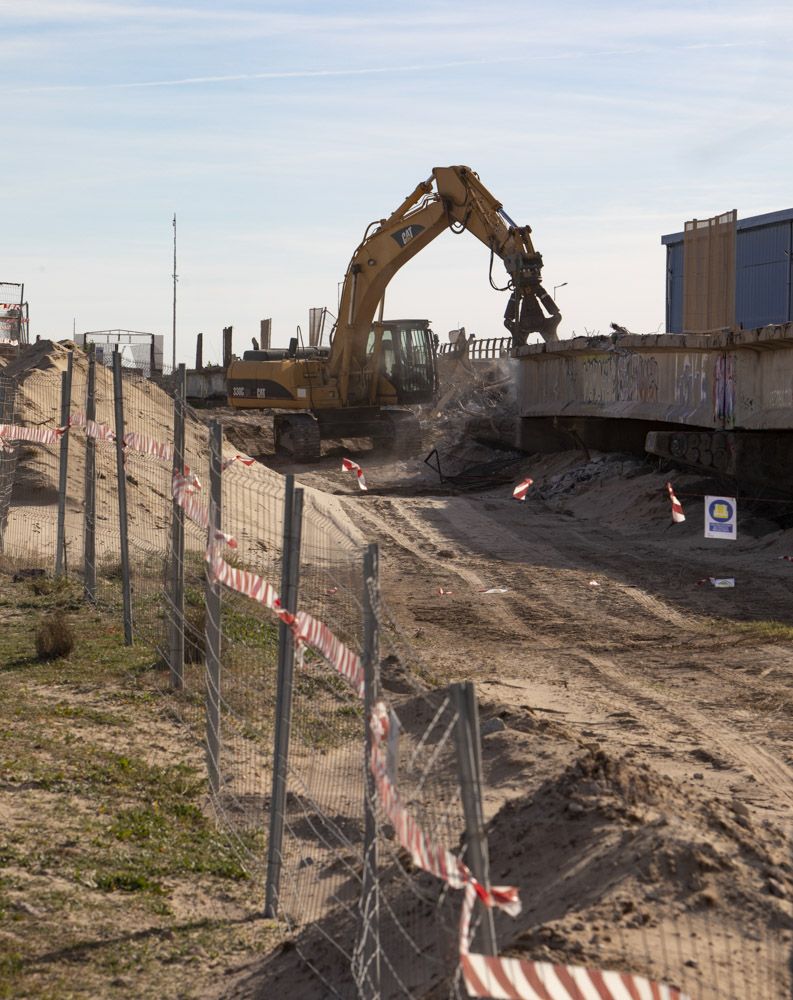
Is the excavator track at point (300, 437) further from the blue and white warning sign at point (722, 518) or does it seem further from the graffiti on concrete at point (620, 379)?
the blue and white warning sign at point (722, 518)

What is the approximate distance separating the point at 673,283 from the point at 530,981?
4022cm

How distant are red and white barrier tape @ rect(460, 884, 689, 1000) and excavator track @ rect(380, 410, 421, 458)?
2933 cm

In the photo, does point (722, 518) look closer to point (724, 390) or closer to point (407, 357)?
point (724, 390)

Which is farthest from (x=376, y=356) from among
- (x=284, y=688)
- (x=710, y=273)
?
(x=284, y=688)

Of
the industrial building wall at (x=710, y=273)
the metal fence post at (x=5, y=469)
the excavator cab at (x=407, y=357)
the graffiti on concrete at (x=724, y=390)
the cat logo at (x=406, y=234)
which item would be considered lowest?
the metal fence post at (x=5, y=469)

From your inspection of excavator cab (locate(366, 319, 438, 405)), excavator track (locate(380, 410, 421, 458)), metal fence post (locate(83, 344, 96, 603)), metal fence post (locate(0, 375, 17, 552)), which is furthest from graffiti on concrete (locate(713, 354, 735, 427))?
excavator track (locate(380, 410, 421, 458))

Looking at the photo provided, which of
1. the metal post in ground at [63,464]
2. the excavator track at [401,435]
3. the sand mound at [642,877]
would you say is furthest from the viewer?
the excavator track at [401,435]

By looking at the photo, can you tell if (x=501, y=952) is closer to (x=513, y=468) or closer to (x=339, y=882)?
(x=339, y=882)

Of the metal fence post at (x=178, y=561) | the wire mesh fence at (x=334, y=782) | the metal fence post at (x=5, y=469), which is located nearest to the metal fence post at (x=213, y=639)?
the wire mesh fence at (x=334, y=782)

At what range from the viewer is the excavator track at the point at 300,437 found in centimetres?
3144

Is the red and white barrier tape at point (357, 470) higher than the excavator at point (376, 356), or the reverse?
the excavator at point (376, 356)

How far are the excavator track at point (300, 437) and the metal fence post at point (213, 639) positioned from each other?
2314 centimetres

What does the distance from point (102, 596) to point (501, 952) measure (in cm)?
967

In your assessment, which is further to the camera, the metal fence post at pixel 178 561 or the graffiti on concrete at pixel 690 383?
the graffiti on concrete at pixel 690 383
